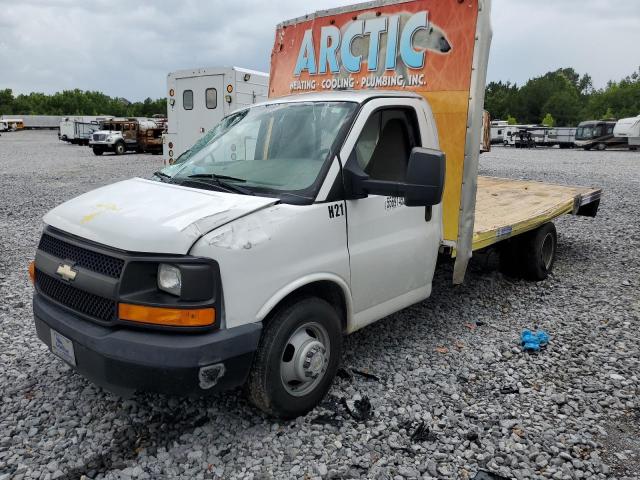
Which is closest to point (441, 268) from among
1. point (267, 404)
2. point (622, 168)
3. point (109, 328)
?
point (267, 404)

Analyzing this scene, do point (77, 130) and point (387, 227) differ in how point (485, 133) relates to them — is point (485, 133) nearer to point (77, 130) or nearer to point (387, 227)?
point (387, 227)

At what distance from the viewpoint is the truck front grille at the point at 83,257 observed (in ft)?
9.82

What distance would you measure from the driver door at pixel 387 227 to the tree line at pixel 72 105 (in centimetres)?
9882

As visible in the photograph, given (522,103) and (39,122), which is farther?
(522,103)

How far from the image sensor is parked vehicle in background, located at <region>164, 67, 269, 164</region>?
14.4 metres

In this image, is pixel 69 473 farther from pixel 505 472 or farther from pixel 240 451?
pixel 505 472

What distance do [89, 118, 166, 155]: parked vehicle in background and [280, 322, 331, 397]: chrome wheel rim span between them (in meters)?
29.5

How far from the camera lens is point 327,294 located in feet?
12.4

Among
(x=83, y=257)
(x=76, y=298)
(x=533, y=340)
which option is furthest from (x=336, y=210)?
(x=533, y=340)

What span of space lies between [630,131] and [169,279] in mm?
39399

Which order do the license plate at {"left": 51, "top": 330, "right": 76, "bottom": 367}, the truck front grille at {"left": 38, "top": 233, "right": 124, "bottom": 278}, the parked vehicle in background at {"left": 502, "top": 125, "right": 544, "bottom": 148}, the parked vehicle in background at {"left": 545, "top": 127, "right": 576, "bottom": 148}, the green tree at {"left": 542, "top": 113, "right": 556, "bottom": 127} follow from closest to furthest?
1. the truck front grille at {"left": 38, "top": 233, "right": 124, "bottom": 278}
2. the license plate at {"left": 51, "top": 330, "right": 76, "bottom": 367}
3. the parked vehicle in background at {"left": 545, "top": 127, "right": 576, "bottom": 148}
4. the parked vehicle in background at {"left": 502, "top": 125, "right": 544, "bottom": 148}
5. the green tree at {"left": 542, "top": 113, "right": 556, "bottom": 127}

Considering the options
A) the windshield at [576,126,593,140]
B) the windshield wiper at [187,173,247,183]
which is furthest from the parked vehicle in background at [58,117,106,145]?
the windshield wiper at [187,173,247,183]

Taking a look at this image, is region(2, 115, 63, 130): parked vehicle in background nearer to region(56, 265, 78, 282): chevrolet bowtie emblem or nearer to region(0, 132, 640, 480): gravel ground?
region(0, 132, 640, 480): gravel ground

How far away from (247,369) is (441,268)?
3.79 meters
